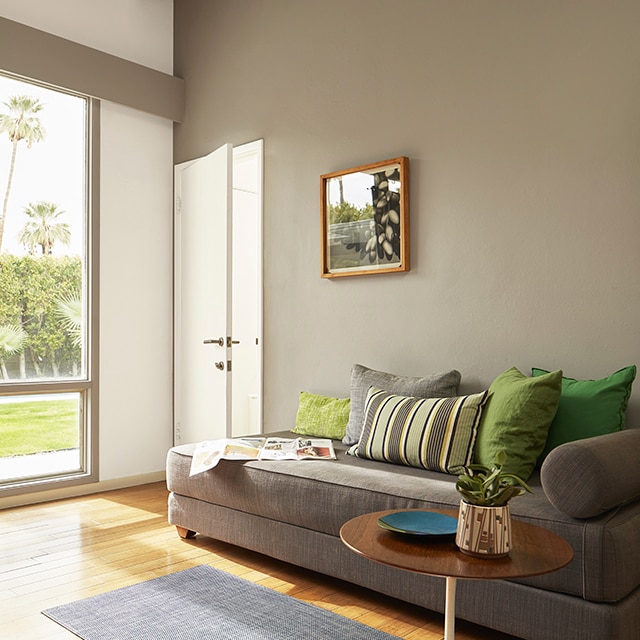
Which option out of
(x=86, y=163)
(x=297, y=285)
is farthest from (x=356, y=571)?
(x=86, y=163)

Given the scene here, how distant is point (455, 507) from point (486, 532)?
0.67 m

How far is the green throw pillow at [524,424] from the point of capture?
254 cm

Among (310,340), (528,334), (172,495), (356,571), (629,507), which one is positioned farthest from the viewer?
(310,340)

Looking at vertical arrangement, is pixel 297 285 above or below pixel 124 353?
above

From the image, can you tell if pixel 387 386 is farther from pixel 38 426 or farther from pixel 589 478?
pixel 38 426

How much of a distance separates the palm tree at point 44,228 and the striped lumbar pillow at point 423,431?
2.34 m

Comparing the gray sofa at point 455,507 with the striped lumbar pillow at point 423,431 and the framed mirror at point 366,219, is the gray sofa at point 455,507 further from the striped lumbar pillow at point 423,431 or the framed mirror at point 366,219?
the framed mirror at point 366,219

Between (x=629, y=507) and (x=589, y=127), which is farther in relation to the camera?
(x=589, y=127)

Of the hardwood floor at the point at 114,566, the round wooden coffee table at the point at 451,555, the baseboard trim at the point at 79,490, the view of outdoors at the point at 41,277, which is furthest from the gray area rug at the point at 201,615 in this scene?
the view of outdoors at the point at 41,277

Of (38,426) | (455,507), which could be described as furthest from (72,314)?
(455,507)

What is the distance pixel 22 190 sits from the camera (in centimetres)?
405

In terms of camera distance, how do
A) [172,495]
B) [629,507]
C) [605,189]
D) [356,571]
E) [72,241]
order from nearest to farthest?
1. [629,507]
2. [356,571]
3. [605,189]
4. [172,495]
5. [72,241]

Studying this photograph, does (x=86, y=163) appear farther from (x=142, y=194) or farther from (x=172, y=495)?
(x=172, y=495)

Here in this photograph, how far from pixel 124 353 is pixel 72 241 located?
2.58ft
